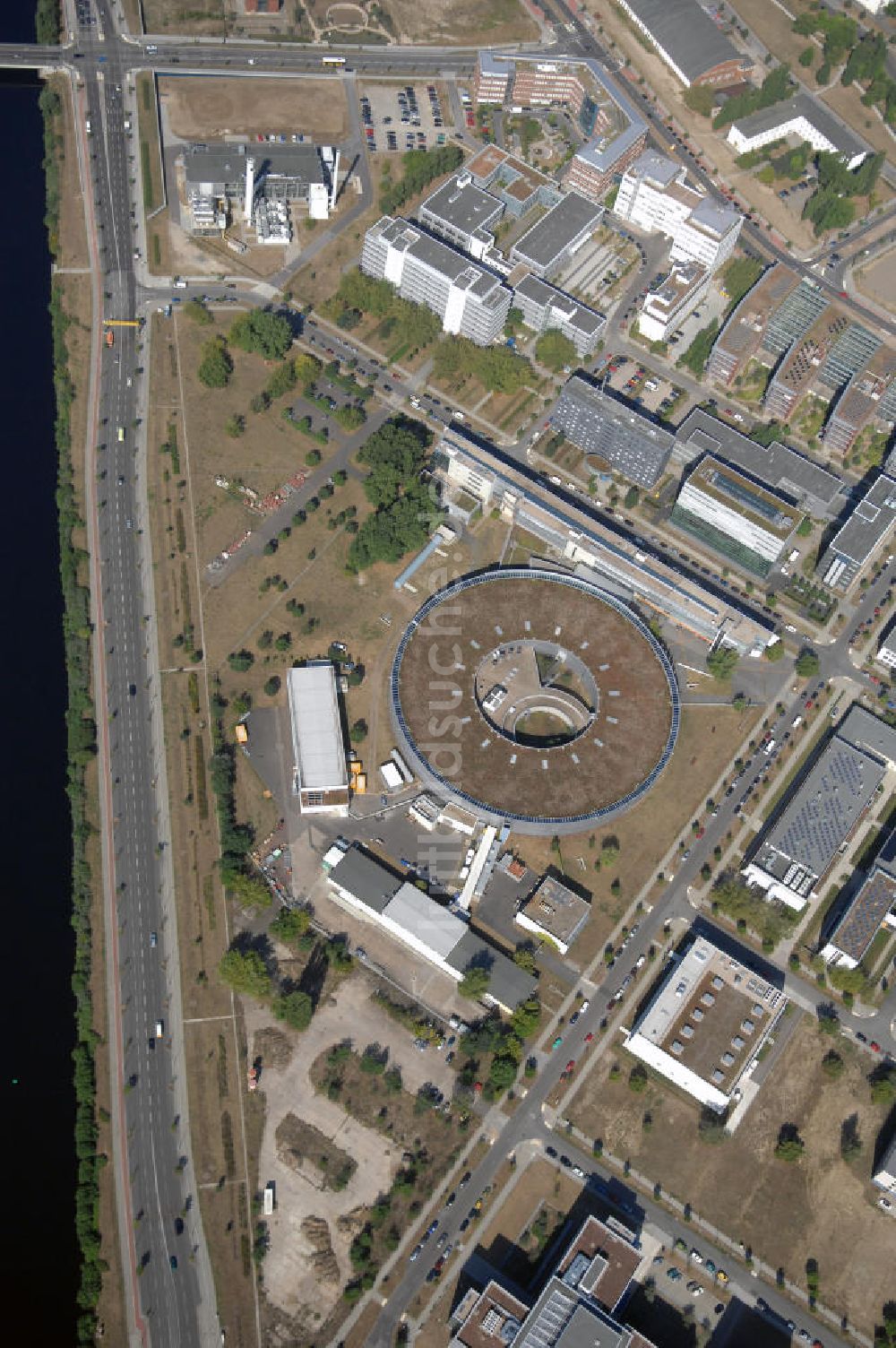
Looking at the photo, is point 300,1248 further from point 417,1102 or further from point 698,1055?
point 698,1055

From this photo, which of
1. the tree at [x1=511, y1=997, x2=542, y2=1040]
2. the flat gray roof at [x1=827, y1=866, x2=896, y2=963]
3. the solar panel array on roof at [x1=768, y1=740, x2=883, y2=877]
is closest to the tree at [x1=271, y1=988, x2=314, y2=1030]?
A: the tree at [x1=511, y1=997, x2=542, y2=1040]

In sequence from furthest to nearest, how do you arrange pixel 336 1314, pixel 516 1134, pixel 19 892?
pixel 19 892 < pixel 516 1134 < pixel 336 1314

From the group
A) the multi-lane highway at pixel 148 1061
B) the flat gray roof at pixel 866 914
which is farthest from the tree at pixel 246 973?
the flat gray roof at pixel 866 914

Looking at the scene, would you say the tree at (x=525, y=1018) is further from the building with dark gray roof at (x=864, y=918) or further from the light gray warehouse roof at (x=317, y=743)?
the building with dark gray roof at (x=864, y=918)

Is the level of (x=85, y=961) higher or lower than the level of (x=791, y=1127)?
lower

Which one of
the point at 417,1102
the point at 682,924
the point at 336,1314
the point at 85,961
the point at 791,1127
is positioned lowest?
the point at 336,1314

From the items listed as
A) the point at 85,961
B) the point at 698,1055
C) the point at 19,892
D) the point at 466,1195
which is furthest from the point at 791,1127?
the point at 19,892

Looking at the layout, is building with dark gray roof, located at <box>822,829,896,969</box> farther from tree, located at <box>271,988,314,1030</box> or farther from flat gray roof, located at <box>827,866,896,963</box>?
tree, located at <box>271,988,314,1030</box>

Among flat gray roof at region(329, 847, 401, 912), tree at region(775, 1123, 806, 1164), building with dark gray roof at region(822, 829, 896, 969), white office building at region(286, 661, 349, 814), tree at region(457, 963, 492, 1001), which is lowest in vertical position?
tree at region(457, 963, 492, 1001)
